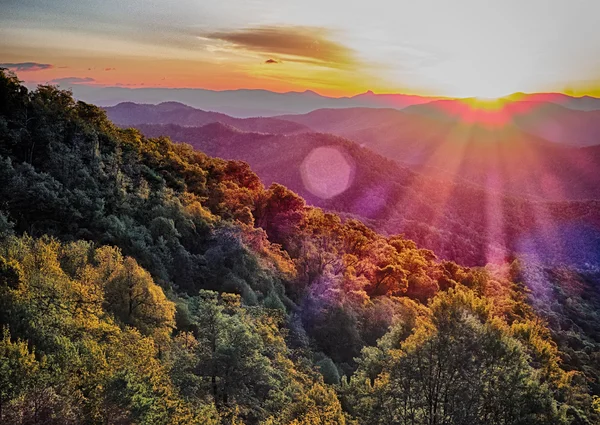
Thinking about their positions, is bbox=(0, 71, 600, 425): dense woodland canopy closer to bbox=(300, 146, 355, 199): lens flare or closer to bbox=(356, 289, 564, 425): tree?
bbox=(356, 289, 564, 425): tree

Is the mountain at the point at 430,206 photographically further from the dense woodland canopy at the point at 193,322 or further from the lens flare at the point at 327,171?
the dense woodland canopy at the point at 193,322

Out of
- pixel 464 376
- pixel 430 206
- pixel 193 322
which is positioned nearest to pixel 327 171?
pixel 430 206

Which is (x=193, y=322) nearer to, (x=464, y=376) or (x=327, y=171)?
(x=464, y=376)

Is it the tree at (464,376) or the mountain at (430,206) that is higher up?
the tree at (464,376)

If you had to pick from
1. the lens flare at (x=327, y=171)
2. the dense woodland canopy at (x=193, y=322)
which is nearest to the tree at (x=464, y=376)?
the dense woodland canopy at (x=193, y=322)

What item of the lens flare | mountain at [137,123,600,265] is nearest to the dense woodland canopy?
mountain at [137,123,600,265]
